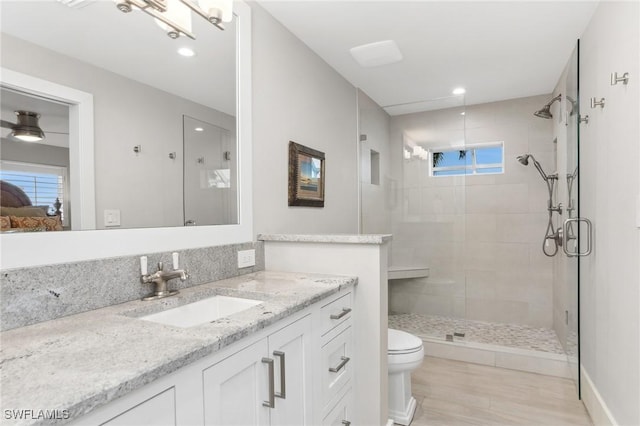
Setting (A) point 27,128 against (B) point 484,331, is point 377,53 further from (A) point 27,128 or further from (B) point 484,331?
(B) point 484,331

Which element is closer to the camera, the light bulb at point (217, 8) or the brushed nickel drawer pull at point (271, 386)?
the brushed nickel drawer pull at point (271, 386)

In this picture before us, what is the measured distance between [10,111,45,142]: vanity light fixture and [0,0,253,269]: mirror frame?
3.2 inches

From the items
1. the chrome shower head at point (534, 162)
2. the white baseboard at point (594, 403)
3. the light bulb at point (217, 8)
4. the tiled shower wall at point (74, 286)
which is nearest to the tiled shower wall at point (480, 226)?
the chrome shower head at point (534, 162)

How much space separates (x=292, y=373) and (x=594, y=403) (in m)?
1.99

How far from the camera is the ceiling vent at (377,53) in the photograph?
8.32ft

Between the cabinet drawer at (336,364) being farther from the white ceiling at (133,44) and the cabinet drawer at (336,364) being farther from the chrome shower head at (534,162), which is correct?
the chrome shower head at (534,162)

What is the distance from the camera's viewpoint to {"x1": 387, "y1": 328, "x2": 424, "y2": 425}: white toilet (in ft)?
6.83

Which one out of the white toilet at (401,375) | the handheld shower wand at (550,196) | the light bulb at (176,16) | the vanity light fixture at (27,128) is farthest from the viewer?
the handheld shower wand at (550,196)

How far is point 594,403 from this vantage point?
2.08 meters

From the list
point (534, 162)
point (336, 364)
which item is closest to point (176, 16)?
point (336, 364)

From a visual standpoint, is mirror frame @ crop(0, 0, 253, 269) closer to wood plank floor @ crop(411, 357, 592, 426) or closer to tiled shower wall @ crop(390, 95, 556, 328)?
wood plank floor @ crop(411, 357, 592, 426)

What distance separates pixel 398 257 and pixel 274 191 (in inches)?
76.0

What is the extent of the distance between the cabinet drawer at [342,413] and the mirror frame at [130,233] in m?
0.93

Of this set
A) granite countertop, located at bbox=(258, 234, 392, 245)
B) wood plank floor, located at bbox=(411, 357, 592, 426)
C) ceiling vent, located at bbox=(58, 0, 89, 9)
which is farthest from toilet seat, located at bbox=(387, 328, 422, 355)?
ceiling vent, located at bbox=(58, 0, 89, 9)
